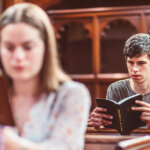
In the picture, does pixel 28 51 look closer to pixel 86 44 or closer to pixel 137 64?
pixel 137 64

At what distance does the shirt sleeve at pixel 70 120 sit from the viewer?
1042 millimetres

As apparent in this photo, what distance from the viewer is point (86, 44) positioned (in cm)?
715

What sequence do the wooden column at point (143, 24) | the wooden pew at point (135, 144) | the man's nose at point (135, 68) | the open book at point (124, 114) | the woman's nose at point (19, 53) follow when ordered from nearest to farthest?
the woman's nose at point (19, 53) < the wooden pew at point (135, 144) < the open book at point (124, 114) < the man's nose at point (135, 68) < the wooden column at point (143, 24)

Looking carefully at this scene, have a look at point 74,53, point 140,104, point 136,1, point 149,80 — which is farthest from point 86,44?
point 140,104

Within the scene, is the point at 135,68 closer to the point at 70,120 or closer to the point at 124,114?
the point at 124,114

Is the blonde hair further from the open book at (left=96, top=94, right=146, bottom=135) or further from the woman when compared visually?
the open book at (left=96, top=94, right=146, bottom=135)

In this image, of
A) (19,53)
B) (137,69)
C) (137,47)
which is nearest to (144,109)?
(137,69)

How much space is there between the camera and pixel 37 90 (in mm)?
1083

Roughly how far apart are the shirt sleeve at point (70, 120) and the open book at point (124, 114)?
100 cm

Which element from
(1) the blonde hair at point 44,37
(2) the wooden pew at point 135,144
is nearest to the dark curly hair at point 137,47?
(2) the wooden pew at point 135,144

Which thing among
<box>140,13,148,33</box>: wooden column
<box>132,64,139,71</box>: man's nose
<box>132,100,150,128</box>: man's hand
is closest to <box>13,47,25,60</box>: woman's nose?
<box>132,100,150,128</box>: man's hand

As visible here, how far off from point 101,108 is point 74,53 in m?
4.94

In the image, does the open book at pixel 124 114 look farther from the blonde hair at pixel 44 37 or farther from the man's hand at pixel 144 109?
the blonde hair at pixel 44 37

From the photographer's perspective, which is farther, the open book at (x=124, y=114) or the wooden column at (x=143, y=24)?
the wooden column at (x=143, y=24)
